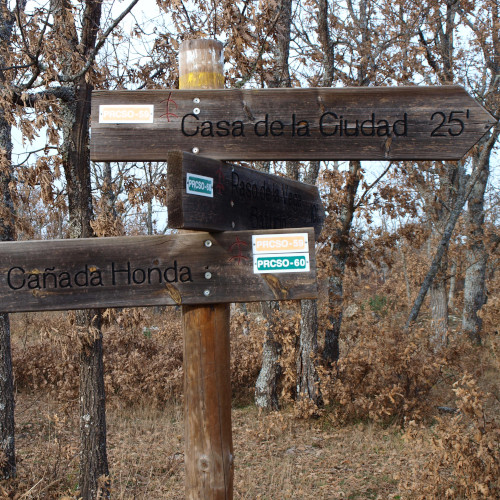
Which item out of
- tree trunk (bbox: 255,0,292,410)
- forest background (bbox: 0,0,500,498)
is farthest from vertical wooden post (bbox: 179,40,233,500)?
tree trunk (bbox: 255,0,292,410)

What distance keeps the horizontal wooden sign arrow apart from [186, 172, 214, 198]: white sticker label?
0.17 meters

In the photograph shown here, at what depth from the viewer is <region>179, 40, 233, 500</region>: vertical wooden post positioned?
2.45 metres

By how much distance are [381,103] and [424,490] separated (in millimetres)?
3674

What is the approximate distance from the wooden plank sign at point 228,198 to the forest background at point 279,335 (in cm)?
246

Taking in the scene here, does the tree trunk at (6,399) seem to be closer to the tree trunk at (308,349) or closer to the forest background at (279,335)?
the forest background at (279,335)

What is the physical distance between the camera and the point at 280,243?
7.70 feet

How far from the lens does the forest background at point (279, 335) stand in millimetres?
4891

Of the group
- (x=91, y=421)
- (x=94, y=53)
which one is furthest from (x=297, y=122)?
(x=91, y=421)

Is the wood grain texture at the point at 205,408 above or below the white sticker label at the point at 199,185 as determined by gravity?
below

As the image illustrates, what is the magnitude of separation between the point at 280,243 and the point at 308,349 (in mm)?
6731

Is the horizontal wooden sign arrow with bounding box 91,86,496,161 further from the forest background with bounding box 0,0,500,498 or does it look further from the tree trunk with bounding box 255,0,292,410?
the tree trunk with bounding box 255,0,292,410

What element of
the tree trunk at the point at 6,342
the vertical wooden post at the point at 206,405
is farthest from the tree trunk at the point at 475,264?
the vertical wooden post at the point at 206,405

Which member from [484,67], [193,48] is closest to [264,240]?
[193,48]

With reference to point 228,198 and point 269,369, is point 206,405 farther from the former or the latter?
point 269,369
